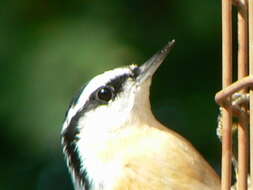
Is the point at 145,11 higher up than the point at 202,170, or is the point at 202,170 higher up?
the point at 145,11

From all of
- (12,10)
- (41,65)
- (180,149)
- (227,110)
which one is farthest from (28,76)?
(227,110)

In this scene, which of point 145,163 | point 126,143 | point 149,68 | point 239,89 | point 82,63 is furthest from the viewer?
point 82,63

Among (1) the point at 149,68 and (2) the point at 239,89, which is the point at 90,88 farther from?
(2) the point at 239,89

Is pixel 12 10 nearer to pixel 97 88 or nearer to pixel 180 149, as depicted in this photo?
pixel 97 88

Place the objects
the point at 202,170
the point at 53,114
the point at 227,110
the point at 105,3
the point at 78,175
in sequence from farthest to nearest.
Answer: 1. the point at 105,3
2. the point at 53,114
3. the point at 78,175
4. the point at 202,170
5. the point at 227,110

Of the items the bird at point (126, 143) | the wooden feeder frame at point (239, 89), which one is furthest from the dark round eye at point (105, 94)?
the wooden feeder frame at point (239, 89)

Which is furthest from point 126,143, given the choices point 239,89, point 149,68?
point 239,89

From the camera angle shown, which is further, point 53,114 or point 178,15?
point 178,15
